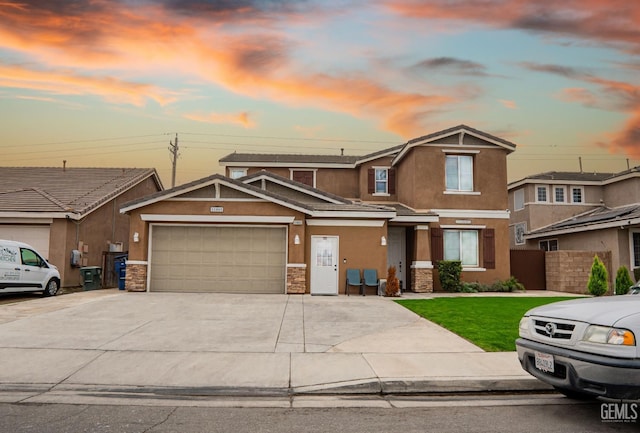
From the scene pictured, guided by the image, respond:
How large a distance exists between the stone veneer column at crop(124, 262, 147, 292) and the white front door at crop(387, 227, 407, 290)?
10.1 m

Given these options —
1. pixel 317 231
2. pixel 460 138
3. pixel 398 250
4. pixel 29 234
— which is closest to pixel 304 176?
pixel 398 250

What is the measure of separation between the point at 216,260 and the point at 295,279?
9.65 feet

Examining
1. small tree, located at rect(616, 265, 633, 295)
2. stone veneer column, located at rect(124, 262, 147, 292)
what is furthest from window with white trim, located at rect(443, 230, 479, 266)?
stone veneer column, located at rect(124, 262, 147, 292)

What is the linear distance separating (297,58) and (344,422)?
1464cm

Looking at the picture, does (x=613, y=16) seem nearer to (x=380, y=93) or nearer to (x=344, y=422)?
(x=380, y=93)

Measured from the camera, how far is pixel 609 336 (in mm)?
4875

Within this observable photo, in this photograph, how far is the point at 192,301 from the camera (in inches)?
598

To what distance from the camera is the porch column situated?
20.3m

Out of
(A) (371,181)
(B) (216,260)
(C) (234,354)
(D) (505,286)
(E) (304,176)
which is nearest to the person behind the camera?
(C) (234,354)

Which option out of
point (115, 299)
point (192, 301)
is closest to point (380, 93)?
point (192, 301)

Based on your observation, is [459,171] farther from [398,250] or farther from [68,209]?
[68,209]

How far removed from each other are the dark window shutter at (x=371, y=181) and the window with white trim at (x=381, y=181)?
103 millimetres

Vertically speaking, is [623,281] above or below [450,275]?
below

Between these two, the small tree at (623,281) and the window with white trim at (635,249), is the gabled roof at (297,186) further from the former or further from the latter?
the window with white trim at (635,249)
